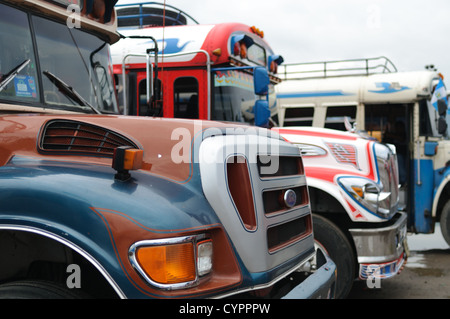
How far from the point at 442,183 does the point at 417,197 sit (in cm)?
43

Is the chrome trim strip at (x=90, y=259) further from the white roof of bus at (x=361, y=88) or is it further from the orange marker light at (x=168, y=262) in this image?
the white roof of bus at (x=361, y=88)

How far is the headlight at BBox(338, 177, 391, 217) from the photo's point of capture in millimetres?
4090

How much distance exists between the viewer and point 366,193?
4.13m

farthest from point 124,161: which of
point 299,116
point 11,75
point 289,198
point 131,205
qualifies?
point 299,116

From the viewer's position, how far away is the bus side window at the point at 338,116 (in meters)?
8.22

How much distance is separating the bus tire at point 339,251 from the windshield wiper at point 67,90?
228 centimetres

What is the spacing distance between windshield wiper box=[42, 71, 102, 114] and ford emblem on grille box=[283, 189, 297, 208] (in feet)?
4.52

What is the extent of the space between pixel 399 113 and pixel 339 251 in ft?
14.7

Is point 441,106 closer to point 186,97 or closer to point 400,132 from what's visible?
point 400,132

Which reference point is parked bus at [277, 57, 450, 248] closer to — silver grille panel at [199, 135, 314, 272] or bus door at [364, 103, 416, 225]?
bus door at [364, 103, 416, 225]

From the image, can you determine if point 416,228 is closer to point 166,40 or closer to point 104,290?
point 166,40

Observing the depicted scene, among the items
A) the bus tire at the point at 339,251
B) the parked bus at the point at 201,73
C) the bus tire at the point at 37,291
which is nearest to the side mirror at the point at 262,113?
the parked bus at the point at 201,73

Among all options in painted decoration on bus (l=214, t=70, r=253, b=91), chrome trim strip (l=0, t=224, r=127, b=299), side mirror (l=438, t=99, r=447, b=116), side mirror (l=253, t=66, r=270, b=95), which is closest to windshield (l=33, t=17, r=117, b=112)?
chrome trim strip (l=0, t=224, r=127, b=299)
